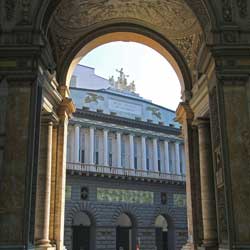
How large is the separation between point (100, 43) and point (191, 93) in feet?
17.9

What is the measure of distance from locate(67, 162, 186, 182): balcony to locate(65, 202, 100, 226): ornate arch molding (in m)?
3.44

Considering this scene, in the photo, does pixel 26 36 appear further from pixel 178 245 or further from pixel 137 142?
pixel 178 245

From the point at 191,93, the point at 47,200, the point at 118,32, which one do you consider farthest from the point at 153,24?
the point at 47,200

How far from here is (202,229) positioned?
734 inches

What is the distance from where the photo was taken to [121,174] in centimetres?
4794

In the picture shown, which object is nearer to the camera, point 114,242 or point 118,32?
point 118,32

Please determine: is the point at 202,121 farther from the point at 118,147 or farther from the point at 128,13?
the point at 118,147

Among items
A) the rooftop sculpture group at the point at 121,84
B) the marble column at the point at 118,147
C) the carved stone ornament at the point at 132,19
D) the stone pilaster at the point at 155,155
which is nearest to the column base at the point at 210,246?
the carved stone ornament at the point at 132,19

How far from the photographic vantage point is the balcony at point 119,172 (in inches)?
1759

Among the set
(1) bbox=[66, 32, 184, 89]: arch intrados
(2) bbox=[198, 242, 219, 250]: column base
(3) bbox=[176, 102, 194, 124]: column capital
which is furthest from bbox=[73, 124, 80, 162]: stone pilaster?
(2) bbox=[198, 242, 219, 250]: column base

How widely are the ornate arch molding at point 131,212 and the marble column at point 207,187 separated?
29580 mm

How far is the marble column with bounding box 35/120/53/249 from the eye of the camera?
1691 centimetres

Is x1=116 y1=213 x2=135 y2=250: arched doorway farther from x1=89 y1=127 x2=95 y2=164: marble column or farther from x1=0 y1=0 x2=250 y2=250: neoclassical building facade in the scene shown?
x1=0 y1=0 x2=250 y2=250: neoclassical building facade

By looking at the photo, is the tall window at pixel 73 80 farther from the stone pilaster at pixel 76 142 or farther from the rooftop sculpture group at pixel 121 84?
the stone pilaster at pixel 76 142
